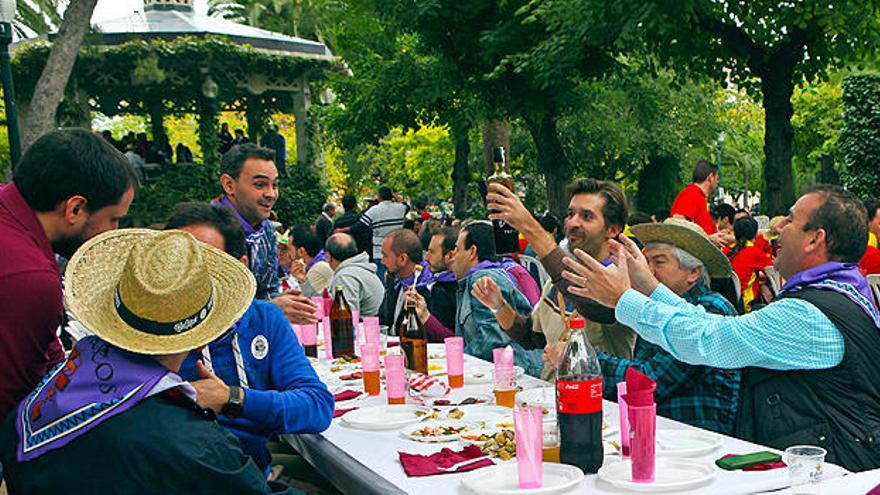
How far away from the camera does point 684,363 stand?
3430 millimetres

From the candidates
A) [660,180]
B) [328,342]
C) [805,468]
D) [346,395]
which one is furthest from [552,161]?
[660,180]

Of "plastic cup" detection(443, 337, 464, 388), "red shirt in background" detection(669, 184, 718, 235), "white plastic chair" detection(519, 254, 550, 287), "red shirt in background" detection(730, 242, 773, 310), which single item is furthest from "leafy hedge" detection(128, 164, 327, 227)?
"plastic cup" detection(443, 337, 464, 388)

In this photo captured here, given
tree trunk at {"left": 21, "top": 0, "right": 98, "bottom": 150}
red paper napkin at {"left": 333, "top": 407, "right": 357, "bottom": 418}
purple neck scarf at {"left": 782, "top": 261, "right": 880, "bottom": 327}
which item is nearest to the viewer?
purple neck scarf at {"left": 782, "top": 261, "right": 880, "bottom": 327}

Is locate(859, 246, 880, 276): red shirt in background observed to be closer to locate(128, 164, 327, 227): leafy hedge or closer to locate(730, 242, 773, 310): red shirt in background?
locate(730, 242, 773, 310): red shirt in background

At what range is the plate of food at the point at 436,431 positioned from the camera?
3.15 metres

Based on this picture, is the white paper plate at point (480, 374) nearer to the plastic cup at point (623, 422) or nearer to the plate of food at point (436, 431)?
the plate of food at point (436, 431)

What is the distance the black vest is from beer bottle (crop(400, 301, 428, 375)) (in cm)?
191

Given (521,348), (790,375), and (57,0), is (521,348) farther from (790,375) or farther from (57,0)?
(57,0)

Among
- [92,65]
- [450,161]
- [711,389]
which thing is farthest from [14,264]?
[450,161]

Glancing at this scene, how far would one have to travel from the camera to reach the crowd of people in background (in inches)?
84.1

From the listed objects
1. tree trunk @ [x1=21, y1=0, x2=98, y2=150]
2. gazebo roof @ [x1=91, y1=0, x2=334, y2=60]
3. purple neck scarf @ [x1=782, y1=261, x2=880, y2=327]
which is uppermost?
gazebo roof @ [x1=91, y1=0, x2=334, y2=60]

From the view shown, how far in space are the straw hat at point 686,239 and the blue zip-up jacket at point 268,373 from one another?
1710mm

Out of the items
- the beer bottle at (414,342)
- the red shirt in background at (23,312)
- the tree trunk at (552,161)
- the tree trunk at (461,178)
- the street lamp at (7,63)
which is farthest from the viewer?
the tree trunk at (461,178)

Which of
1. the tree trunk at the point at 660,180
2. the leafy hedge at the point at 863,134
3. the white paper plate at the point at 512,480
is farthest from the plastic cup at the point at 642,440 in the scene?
the tree trunk at the point at 660,180
